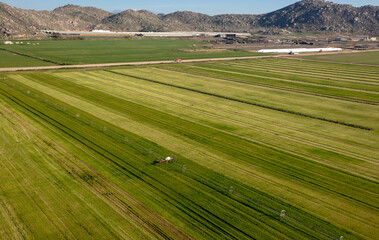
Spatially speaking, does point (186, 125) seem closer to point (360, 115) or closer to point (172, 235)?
point (172, 235)

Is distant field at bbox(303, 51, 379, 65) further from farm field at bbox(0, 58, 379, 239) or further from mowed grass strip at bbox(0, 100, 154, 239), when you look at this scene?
mowed grass strip at bbox(0, 100, 154, 239)

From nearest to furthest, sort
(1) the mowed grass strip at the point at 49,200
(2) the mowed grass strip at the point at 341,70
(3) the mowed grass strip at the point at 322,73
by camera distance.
A: (1) the mowed grass strip at the point at 49,200 < (3) the mowed grass strip at the point at 322,73 < (2) the mowed grass strip at the point at 341,70

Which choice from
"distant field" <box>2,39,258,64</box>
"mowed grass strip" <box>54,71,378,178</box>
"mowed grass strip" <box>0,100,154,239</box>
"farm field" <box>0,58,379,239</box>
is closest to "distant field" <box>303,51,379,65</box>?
"distant field" <box>2,39,258,64</box>

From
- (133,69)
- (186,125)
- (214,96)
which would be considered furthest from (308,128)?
(133,69)

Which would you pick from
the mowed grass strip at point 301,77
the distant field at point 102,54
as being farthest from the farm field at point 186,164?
the distant field at point 102,54

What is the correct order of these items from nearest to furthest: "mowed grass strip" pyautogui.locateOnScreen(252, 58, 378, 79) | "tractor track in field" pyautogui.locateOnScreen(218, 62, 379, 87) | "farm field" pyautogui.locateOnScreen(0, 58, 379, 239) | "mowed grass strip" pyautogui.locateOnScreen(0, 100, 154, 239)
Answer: "mowed grass strip" pyautogui.locateOnScreen(0, 100, 154, 239)
"farm field" pyautogui.locateOnScreen(0, 58, 379, 239)
"tractor track in field" pyautogui.locateOnScreen(218, 62, 379, 87)
"mowed grass strip" pyautogui.locateOnScreen(252, 58, 378, 79)

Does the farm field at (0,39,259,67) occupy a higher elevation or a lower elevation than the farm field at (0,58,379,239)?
higher

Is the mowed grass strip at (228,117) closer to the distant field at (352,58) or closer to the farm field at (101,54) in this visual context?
the farm field at (101,54)

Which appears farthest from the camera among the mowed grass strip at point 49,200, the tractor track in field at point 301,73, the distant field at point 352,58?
the distant field at point 352,58

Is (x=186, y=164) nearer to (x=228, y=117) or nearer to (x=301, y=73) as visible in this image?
(x=228, y=117)
